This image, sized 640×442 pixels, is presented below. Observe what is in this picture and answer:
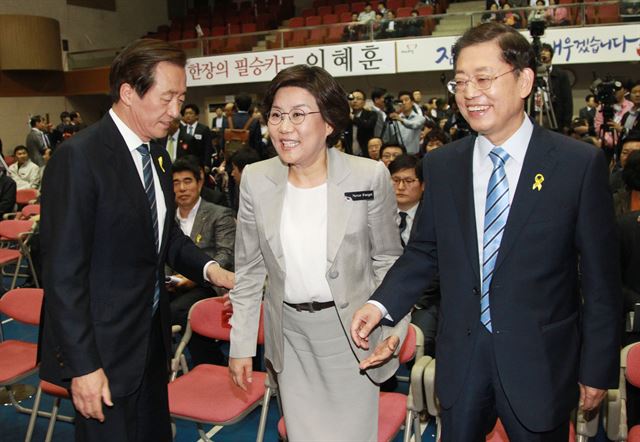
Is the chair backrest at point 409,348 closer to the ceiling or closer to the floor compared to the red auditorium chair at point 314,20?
closer to the floor

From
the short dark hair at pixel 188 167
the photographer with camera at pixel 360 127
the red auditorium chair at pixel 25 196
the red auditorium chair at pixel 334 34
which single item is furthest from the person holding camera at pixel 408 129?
the red auditorium chair at pixel 25 196

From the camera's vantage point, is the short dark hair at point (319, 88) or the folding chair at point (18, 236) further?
the folding chair at point (18, 236)

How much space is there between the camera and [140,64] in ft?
5.94

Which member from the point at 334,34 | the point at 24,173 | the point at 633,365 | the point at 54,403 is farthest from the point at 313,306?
the point at 334,34

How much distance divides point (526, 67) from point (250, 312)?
114 cm

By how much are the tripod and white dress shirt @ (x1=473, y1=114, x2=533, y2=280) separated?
3916 mm

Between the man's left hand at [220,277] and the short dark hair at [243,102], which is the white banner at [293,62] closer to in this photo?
the short dark hair at [243,102]

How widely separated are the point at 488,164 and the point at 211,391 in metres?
1.75

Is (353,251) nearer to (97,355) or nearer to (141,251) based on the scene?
(141,251)

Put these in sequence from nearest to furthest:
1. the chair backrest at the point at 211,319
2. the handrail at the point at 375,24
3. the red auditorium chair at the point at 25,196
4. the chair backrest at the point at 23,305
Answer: the chair backrest at the point at 211,319 → the chair backrest at the point at 23,305 → the red auditorium chair at the point at 25,196 → the handrail at the point at 375,24

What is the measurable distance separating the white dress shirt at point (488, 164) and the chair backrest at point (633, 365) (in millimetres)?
1087

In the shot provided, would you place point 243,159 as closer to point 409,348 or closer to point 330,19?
point 409,348

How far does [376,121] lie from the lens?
791 cm

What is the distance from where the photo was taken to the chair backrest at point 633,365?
236cm
